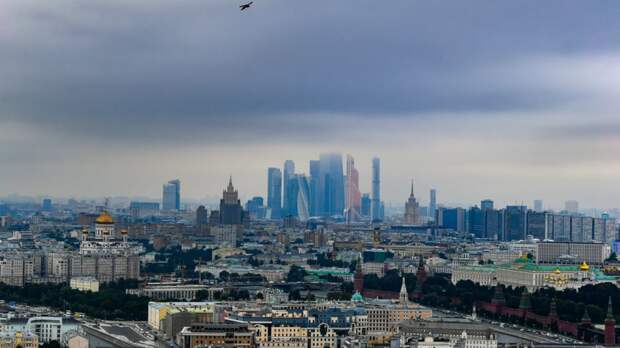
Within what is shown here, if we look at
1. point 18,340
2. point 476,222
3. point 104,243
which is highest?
point 476,222

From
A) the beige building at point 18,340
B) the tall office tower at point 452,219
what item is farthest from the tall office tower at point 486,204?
the beige building at point 18,340

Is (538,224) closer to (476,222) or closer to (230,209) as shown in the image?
(476,222)

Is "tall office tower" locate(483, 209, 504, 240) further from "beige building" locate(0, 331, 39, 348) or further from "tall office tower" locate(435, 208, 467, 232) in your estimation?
"beige building" locate(0, 331, 39, 348)

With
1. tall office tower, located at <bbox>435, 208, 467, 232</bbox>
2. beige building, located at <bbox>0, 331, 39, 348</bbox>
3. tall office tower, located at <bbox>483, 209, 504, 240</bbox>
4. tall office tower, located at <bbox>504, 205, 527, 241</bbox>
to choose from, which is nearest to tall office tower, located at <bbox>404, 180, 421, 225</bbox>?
tall office tower, located at <bbox>435, 208, 467, 232</bbox>

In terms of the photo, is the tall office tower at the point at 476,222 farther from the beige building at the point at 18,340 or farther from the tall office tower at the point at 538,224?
the beige building at the point at 18,340

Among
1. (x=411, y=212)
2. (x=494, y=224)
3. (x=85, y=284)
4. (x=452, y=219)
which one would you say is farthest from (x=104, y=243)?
(x=411, y=212)

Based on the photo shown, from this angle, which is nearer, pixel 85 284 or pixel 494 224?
pixel 85 284
